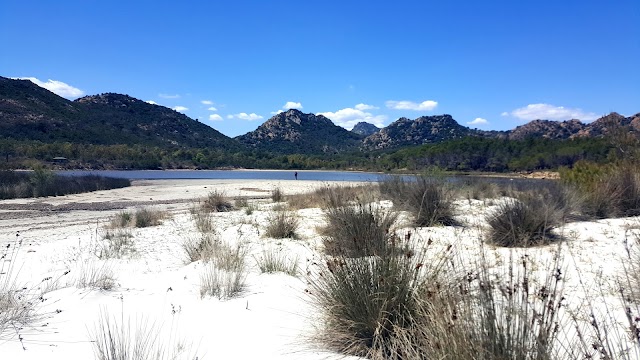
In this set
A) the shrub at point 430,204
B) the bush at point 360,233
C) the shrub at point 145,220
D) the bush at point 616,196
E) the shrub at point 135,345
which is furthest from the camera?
the shrub at point 145,220

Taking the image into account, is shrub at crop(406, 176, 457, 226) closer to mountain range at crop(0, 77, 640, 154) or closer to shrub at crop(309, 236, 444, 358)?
shrub at crop(309, 236, 444, 358)

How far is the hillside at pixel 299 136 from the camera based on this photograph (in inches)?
6594

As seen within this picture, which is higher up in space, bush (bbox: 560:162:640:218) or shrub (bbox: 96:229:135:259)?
bush (bbox: 560:162:640:218)

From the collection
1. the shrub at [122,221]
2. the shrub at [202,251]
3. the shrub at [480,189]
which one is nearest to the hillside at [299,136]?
the shrub at [480,189]

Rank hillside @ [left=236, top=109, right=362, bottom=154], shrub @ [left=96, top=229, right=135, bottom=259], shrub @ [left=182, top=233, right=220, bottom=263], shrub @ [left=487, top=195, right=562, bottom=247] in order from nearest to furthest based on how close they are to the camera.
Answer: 1. shrub @ [left=182, top=233, right=220, bottom=263]
2. shrub @ [left=487, top=195, right=562, bottom=247]
3. shrub @ [left=96, top=229, right=135, bottom=259]
4. hillside @ [left=236, top=109, right=362, bottom=154]

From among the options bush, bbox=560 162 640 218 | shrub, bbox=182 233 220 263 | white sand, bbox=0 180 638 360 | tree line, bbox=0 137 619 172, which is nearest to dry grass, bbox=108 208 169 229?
white sand, bbox=0 180 638 360

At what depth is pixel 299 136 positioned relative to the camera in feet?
580

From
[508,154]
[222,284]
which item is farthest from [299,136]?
[222,284]

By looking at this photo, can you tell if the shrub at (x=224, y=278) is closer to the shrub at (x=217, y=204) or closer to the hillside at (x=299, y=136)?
the shrub at (x=217, y=204)

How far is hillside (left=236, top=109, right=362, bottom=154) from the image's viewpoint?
168m

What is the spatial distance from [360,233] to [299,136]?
17274cm

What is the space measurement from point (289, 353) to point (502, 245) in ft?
19.2

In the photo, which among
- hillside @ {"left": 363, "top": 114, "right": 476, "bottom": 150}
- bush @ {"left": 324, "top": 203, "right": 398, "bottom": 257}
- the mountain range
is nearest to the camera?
bush @ {"left": 324, "top": 203, "right": 398, "bottom": 257}

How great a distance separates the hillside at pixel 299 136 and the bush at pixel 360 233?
154m
